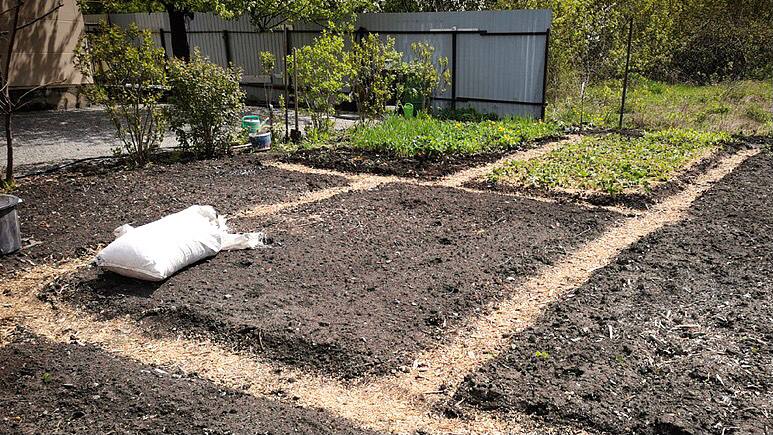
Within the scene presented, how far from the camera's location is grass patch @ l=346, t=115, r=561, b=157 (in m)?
9.50

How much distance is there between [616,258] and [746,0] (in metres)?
16.6

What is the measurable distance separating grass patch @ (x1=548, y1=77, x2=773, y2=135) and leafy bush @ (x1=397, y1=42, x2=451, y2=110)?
2.36 meters

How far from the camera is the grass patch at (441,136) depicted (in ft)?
31.2

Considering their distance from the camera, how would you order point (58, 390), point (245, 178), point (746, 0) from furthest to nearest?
point (746, 0) < point (245, 178) < point (58, 390)

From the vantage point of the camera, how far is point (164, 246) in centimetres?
479

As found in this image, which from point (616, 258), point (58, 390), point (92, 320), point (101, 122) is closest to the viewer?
point (58, 390)

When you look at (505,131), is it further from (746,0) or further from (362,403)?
(746,0)

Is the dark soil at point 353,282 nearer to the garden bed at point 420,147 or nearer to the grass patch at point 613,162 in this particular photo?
the grass patch at point 613,162

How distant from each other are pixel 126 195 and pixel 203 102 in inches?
82.5

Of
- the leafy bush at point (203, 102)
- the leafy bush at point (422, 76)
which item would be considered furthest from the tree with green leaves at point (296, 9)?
the leafy bush at point (203, 102)

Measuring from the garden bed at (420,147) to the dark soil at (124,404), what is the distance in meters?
5.36

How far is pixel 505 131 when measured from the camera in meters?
10.6

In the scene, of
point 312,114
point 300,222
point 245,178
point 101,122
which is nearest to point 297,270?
point 300,222

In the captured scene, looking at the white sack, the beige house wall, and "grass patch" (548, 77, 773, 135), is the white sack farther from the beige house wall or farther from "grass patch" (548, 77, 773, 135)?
the beige house wall
